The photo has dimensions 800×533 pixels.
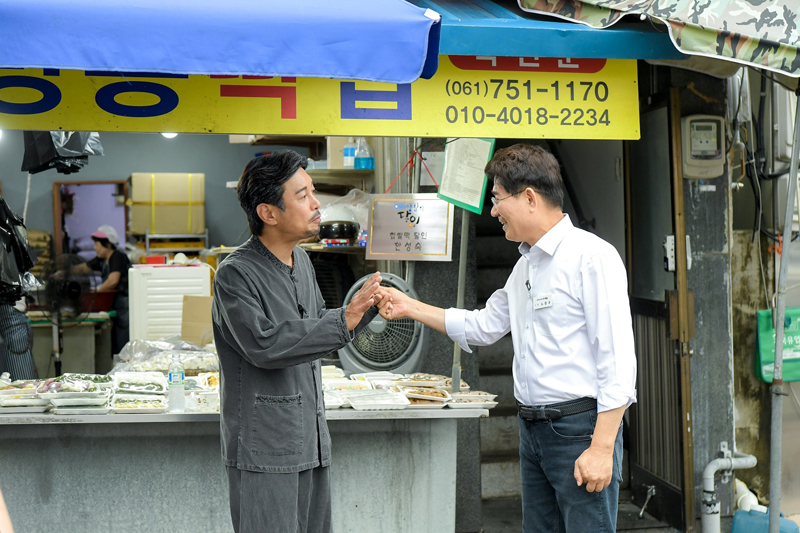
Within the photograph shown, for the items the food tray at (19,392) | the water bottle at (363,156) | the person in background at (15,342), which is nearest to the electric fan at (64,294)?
the person in background at (15,342)

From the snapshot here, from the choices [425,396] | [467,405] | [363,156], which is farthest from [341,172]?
[467,405]

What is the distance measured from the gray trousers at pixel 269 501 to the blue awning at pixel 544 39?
1917 mm

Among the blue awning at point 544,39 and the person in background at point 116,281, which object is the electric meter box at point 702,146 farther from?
the person in background at point 116,281

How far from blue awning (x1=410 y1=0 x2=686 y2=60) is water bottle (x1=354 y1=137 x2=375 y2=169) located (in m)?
3.27

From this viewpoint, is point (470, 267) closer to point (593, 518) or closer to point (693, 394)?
point (693, 394)

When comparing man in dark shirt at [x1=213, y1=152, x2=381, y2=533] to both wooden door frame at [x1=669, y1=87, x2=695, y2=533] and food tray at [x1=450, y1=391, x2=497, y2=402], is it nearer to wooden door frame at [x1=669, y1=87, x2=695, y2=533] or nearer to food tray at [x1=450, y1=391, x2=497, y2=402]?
food tray at [x1=450, y1=391, x2=497, y2=402]

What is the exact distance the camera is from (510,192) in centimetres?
283

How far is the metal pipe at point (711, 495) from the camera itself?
467cm

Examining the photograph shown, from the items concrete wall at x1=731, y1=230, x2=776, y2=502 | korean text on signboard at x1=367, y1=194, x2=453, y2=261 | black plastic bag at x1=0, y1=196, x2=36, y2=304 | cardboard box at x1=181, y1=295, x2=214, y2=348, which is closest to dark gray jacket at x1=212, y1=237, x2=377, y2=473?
korean text on signboard at x1=367, y1=194, x2=453, y2=261

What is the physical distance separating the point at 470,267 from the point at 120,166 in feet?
33.1

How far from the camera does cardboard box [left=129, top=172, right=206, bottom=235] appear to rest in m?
12.1

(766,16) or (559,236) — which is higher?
(766,16)

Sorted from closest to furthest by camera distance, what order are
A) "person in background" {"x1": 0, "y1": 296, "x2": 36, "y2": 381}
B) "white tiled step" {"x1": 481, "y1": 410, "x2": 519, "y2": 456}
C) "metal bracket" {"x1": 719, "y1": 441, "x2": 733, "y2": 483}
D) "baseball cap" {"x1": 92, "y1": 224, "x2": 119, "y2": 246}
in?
"metal bracket" {"x1": 719, "y1": 441, "x2": 733, "y2": 483} < "white tiled step" {"x1": 481, "y1": 410, "x2": 519, "y2": 456} < "person in background" {"x1": 0, "y1": 296, "x2": 36, "y2": 381} < "baseball cap" {"x1": 92, "y1": 224, "x2": 119, "y2": 246}

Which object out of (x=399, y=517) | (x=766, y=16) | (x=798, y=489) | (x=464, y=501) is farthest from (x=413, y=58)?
(x=798, y=489)
